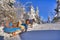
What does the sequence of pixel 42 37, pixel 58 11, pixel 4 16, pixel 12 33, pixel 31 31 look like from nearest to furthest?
pixel 12 33 → pixel 42 37 → pixel 31 31 → pixel 4 16 → pixel 58 11

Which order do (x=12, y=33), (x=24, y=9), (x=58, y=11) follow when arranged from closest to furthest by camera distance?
(x=12, y=33) → (x=24, y=9) → (x=58, y=11)

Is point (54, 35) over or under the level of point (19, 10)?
under

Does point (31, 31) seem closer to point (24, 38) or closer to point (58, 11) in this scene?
point (24, 38)

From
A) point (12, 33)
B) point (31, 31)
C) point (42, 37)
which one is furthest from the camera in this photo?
point (31, 31)

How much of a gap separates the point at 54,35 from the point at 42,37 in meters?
0.59

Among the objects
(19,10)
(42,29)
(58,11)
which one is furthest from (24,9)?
(42,29)

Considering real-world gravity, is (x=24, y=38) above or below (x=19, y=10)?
below

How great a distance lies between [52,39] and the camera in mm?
10492

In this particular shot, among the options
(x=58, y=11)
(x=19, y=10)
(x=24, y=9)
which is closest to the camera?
(x=19, y=10)

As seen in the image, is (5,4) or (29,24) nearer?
(29,24)

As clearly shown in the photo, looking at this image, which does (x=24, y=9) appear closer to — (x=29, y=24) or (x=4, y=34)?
(x=29, y=24)

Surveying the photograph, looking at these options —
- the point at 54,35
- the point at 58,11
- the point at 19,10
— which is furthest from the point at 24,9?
the point at 54,35

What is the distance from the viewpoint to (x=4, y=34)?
34.4 feet

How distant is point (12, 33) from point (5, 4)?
4.62 m
